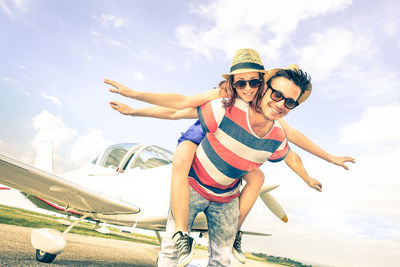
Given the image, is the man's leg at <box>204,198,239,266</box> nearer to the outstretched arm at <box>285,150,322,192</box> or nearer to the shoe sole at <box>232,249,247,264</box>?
the shoe sole at <box>232,249,247,264</box>

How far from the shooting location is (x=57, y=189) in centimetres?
444

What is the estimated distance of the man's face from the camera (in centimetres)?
152

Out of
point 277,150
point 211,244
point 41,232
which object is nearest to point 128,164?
point 41,232

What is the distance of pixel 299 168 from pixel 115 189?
3711 mm

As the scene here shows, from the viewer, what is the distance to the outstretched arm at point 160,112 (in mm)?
1621

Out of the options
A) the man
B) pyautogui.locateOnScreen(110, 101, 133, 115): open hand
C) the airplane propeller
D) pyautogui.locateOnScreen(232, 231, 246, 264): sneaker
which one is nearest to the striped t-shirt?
the man

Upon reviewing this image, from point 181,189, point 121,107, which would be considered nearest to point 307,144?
point 181,189

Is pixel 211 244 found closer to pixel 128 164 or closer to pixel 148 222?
pixel 148 222

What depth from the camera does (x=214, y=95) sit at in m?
1.63

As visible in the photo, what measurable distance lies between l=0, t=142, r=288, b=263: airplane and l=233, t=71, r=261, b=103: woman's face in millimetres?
2514

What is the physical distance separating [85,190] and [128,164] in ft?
2.70

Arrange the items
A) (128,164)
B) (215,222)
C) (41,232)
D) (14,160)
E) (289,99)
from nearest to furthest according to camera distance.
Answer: (289,99)
(215,222)
(14,160)
(41,232)
(128,164)

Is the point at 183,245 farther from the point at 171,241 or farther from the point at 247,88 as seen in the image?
the point at 247,88

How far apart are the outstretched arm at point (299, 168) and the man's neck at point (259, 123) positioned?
465 millimetres
